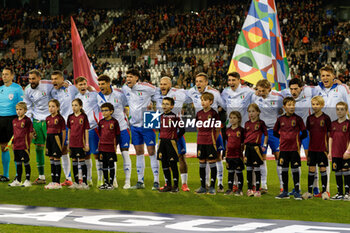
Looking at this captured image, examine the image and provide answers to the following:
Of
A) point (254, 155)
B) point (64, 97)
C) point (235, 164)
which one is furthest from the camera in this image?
point (64, 97)

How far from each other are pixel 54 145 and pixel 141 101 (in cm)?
169

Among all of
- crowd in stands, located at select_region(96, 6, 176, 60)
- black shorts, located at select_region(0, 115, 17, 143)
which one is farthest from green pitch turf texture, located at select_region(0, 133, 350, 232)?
crowd in stands, located at select_region(96, 6, 176, 60)

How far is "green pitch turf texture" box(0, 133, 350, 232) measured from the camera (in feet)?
25.4

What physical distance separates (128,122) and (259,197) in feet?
9.54

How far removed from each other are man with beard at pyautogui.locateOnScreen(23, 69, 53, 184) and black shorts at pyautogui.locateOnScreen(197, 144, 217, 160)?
312 cm

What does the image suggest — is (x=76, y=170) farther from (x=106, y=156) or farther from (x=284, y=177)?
(x=284, y=177)

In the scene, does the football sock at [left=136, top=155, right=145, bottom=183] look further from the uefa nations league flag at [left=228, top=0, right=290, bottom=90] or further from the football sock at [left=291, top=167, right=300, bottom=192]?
the uefa nations league flag at [left=228, top=0, right=290, bottom=90]

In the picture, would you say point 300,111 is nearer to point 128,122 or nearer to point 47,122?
point 128,122

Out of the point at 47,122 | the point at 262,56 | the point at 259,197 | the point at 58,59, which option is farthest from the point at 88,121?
the point at 58,59

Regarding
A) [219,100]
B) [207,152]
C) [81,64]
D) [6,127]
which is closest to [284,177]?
[207,152]

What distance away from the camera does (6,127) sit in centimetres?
1117

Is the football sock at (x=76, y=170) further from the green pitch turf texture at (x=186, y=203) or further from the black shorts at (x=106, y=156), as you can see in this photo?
the black shorts at (x=106, y=156)

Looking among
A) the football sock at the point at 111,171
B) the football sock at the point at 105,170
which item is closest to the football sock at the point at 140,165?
the football sock at the point at 111,171

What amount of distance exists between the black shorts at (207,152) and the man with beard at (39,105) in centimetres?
312
